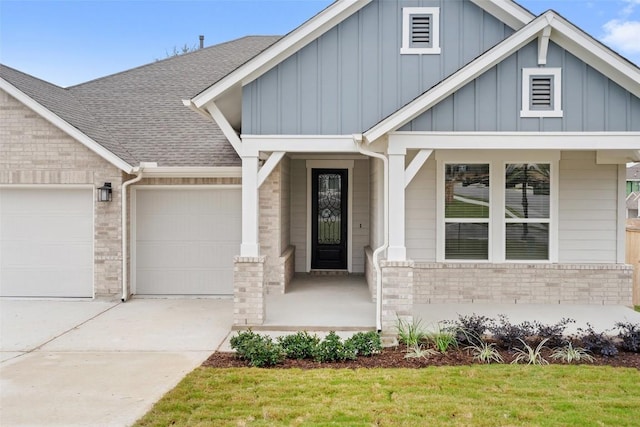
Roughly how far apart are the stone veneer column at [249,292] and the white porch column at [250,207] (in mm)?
182

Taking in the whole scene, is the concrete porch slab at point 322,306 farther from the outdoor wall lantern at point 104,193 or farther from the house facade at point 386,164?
the outdoor wall lantern at point 104,193

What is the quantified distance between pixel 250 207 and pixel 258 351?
258cm

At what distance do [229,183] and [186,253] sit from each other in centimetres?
172

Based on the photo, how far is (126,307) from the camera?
9.75 meters

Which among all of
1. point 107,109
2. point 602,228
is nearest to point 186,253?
point 107,109

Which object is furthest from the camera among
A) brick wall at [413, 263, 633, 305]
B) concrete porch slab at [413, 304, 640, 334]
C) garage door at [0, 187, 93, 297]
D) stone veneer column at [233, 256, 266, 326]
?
garage door at [0, 187, 93, 297]

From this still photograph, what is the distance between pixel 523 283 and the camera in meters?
9.84

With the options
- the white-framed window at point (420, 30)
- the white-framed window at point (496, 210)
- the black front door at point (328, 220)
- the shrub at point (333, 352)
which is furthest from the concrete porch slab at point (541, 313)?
the white-framed window at point (420, 30)

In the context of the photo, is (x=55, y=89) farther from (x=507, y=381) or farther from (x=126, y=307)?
(x=507, y=381)

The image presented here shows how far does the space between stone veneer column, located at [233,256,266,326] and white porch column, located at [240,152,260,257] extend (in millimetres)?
182

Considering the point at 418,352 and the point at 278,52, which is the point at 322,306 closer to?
the point at 418,352

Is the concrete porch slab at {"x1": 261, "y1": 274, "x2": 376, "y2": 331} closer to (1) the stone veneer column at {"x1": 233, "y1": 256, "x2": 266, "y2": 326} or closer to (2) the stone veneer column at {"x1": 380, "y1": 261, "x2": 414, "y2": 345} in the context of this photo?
(1) the stone veneer column at {"x1": 233, "y1": 256, "x2": 266, "y2": 326}

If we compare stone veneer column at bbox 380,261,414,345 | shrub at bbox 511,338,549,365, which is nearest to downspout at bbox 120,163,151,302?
stone veneer column at bbox 380,261,414,345

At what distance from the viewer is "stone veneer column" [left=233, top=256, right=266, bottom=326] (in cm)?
800
